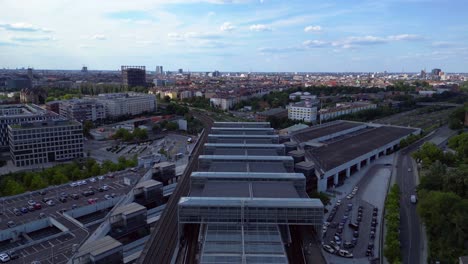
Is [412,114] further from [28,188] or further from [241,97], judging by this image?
[28,188]

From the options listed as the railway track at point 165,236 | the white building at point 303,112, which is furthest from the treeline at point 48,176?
the white building at point 303,112

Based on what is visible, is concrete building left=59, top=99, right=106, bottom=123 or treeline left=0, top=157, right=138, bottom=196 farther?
concrete building left=59, top=99, right=106, bottom=123

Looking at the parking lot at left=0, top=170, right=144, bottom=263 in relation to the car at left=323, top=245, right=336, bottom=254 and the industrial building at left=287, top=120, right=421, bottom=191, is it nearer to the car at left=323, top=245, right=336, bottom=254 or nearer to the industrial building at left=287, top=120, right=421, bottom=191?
the car at left=323, top=245, right=336, bottom=254

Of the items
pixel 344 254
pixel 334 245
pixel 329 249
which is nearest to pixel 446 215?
pixel 344 254

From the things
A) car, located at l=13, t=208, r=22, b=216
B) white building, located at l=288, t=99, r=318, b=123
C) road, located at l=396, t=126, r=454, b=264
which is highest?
white building, located at l=288, t=99, r=318, b=123

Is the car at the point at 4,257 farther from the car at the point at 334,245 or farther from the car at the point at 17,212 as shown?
the car at the point at 334,245

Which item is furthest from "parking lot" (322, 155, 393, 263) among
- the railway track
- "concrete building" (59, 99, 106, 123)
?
"concrete building" (59, 99, 106, 123)
